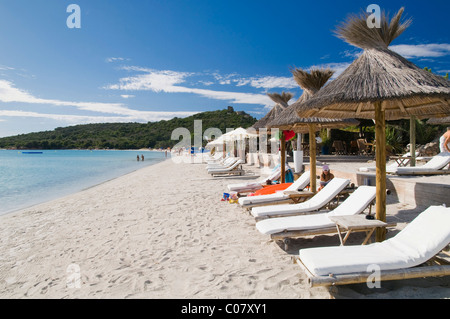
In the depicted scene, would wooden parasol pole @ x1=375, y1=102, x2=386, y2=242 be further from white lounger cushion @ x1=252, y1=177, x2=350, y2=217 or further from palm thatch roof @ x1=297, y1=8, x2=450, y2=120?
white lounger cushion @ x1=252, y1=177, x2=350, y2=217

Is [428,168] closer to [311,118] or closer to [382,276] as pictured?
[311,118]

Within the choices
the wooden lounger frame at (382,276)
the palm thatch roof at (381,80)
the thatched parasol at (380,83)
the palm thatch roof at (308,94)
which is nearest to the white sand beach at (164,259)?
the wooden lounger frame at (382,276)

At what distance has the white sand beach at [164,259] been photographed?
8.82ft

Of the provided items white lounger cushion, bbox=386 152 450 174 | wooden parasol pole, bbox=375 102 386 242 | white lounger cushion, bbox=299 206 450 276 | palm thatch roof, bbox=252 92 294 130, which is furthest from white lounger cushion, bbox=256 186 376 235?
palm thatch roof, bbox=252 92 294 130

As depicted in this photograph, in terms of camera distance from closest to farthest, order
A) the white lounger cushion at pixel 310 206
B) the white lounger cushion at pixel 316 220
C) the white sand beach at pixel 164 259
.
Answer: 1. the white sand beach at pixel 164 259
2. the white lounger cushion at pixel 316 220
3. the white lounger cushion at pixel 310 206

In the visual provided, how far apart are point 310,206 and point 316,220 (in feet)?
2.82

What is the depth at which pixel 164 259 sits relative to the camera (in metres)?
3.50

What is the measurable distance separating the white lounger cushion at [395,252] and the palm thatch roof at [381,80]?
1.31 m

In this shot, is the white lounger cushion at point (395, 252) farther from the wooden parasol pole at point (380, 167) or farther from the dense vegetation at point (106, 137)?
the dense vegetation at point (106, 137)

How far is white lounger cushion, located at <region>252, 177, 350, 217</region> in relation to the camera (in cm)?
441

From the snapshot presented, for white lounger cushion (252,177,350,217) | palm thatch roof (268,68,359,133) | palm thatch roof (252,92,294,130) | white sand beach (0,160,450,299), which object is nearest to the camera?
white sand beach (0,160,450,299)

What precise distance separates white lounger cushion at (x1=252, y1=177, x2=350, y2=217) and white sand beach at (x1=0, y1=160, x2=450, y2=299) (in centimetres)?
33

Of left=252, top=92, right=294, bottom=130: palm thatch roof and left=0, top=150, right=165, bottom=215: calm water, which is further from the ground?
left=252, top=92, right=294, bottom=130: palm thatch roof
